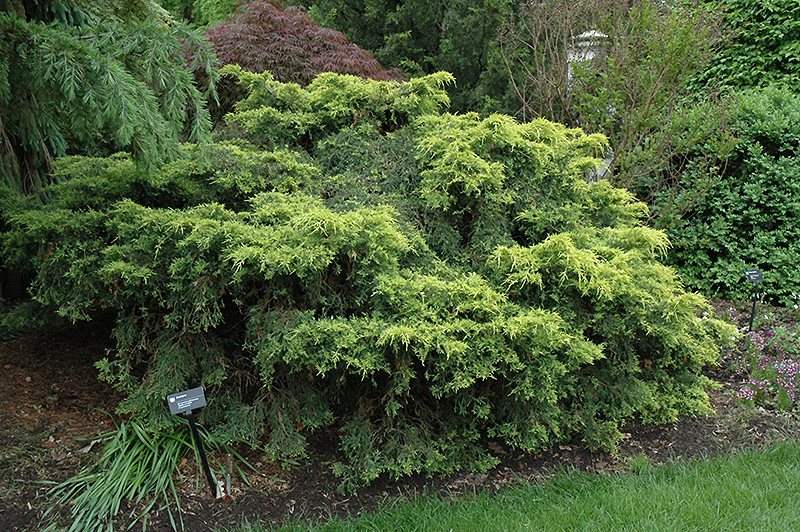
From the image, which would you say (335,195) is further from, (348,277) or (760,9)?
(760,9)

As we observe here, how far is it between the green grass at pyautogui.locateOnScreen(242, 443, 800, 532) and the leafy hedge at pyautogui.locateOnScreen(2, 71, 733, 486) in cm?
26

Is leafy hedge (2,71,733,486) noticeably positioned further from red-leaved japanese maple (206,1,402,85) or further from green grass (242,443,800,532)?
red-leaved japanese maple (206,1,402,85)

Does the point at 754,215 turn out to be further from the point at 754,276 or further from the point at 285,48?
the point at 285,48

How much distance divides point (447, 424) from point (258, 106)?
9.35ft

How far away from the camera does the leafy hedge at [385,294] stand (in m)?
2.90

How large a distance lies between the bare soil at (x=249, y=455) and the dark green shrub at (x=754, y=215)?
2.20 metres

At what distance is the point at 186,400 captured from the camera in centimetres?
265

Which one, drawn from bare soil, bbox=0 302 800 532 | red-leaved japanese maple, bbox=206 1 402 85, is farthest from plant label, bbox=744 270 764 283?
red-leaved japanese maple, bbox=206 1 402 85

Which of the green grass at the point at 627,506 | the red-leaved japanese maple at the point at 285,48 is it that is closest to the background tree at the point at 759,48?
the red-leaved japanese maple at the point at 285,48

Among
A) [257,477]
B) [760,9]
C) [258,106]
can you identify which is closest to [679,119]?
[760,9]

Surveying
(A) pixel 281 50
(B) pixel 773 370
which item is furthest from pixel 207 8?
(B) pixel 773 370

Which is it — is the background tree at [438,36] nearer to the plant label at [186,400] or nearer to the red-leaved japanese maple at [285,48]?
the red-leaved japanese maple at [285,48]

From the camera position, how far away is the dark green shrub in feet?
18.2

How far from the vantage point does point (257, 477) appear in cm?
303
